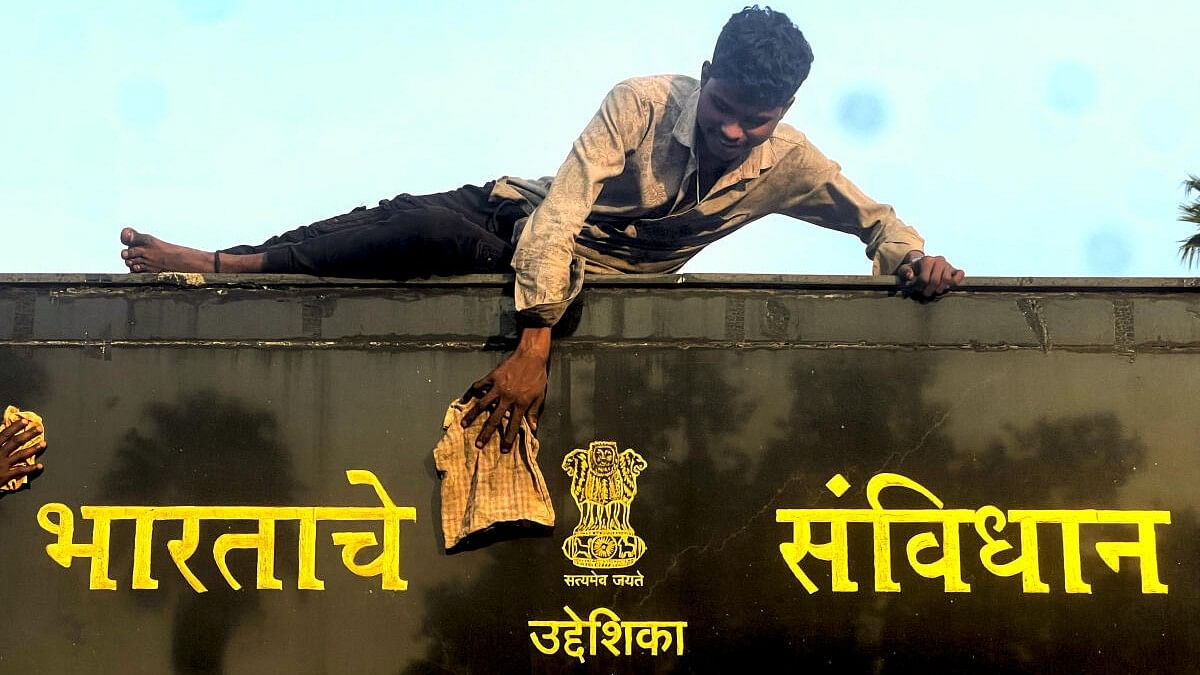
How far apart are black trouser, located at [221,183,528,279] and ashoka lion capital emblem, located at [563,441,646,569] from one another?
28.2 inches

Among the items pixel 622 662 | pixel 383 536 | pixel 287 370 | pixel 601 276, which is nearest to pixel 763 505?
pixel 622 662

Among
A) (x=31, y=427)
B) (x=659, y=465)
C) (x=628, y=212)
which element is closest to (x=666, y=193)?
(x=628, y=212)

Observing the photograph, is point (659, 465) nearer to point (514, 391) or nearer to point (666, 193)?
point (514, 391)

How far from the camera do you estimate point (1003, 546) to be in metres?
3.17

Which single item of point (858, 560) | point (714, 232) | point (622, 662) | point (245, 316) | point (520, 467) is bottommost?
point (622, 662)

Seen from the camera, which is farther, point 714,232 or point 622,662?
point 714,232

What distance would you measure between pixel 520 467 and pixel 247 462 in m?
0.73

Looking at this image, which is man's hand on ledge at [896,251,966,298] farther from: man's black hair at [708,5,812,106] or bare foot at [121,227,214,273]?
bare foot at [121,227,214,273]

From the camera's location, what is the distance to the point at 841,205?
4086 millimetres

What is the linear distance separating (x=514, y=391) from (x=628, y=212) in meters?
1.01

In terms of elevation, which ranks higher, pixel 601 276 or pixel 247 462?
pixel 601 276

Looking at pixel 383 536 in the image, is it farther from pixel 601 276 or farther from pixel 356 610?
pixel 601 276

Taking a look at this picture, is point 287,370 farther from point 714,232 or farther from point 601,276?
point 714,232

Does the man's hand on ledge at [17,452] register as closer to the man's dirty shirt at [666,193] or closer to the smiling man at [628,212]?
the smiling man at [628,212]
